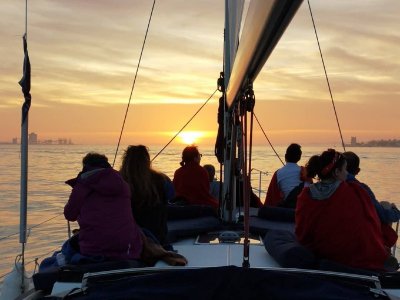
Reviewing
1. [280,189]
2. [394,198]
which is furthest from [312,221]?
[394,198]

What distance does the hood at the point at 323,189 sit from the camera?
354cm

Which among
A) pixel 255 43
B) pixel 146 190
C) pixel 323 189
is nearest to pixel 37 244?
pixel 146 190

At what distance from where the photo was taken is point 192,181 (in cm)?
636

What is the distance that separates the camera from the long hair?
4137 millimetres

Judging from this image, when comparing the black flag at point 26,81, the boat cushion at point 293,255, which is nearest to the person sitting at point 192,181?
Result: the black flag at point 26,81

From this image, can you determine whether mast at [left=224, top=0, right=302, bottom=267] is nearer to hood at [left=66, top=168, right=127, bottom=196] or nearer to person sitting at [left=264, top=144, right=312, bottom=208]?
hood at [left=66, top=168, right=127, bottom=196]

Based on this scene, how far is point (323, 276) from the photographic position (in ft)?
9.34

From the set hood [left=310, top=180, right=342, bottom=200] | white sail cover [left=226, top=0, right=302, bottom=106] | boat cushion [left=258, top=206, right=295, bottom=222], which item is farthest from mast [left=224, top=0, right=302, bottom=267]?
boat cushion [left=258, top=206, right=295, bottom=222]

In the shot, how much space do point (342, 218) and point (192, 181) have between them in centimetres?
297

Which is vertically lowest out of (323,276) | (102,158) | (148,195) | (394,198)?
(394,198)

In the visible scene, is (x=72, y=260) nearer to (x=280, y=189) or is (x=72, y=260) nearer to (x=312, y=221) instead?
(x=312, y=221)

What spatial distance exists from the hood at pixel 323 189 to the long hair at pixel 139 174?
1198 mm

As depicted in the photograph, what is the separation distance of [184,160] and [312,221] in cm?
298

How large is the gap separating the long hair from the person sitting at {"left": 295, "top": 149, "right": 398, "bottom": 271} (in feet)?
3.87
